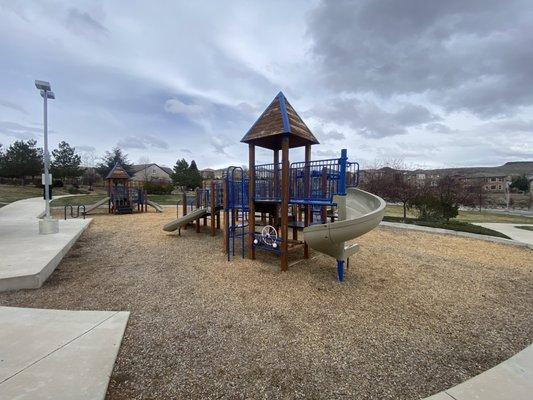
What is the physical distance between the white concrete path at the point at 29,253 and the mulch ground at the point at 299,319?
8.6 inches

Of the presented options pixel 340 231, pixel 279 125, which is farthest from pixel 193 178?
pixel 340 231

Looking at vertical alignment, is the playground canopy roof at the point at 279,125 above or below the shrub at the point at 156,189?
above

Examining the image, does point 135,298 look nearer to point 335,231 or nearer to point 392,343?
point 335,231

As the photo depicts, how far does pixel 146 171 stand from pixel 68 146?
89.7 feet

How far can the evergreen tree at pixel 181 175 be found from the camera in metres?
45.5

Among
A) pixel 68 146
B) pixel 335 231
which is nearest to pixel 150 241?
pixel 335 231

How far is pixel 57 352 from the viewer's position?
9.45ft

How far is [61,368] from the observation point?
2627mm

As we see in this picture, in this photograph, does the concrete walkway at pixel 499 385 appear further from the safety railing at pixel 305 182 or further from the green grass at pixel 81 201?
the green grass at pixel 81 201

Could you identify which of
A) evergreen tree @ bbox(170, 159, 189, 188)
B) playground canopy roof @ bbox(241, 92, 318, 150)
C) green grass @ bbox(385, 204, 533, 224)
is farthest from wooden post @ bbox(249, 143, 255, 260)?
evergreen tree @ bbox(170, 159, 189, 188)

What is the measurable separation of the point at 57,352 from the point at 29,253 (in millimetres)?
4809

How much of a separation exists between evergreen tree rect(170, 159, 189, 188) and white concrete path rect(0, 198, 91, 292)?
117 feet

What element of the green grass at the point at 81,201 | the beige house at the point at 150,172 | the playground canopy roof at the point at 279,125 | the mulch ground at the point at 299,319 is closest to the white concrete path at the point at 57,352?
the mulch ground at the point at 299,319

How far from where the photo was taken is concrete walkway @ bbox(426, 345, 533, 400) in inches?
95.8
